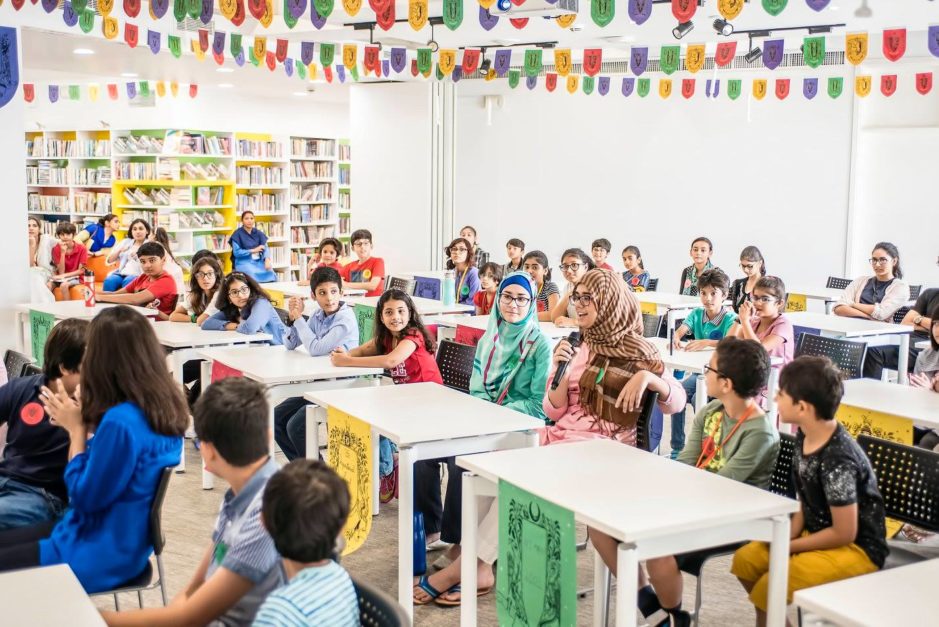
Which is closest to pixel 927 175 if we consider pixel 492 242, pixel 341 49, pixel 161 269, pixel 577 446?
pixel 492 242

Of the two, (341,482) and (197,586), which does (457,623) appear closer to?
(197,586)

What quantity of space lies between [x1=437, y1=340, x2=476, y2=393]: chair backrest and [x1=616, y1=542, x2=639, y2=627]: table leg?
2.46 m

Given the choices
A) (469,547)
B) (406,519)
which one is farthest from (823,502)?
(406,519)

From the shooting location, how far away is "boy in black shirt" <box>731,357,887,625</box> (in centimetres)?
278

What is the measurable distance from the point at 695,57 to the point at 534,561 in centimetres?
683

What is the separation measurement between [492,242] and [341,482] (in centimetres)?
1112

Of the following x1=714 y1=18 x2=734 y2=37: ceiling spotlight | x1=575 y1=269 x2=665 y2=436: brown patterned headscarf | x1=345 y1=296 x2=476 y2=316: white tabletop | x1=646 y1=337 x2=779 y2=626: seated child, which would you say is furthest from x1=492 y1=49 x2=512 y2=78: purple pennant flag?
x1=646 y1=337 x2=779 y2=626: seated child

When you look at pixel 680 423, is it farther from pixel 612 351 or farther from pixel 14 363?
pixel 14 363

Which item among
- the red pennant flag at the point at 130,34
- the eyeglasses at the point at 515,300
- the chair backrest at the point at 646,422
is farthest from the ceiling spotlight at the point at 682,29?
the chair backrest at the point at 646,422

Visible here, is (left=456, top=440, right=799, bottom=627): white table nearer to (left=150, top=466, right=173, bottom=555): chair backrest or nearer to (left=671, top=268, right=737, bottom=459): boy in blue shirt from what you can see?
(left=150, top=466, right=173, bottom=555): chair backrest

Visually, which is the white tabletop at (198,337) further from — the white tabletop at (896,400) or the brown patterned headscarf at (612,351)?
the white tabletop at (896,400)

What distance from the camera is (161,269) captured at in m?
7.17

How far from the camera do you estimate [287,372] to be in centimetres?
469

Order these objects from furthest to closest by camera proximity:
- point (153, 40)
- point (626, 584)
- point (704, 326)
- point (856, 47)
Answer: point (153, 40) < point (856, 47) < point (704, 326) < point (626, 584)
